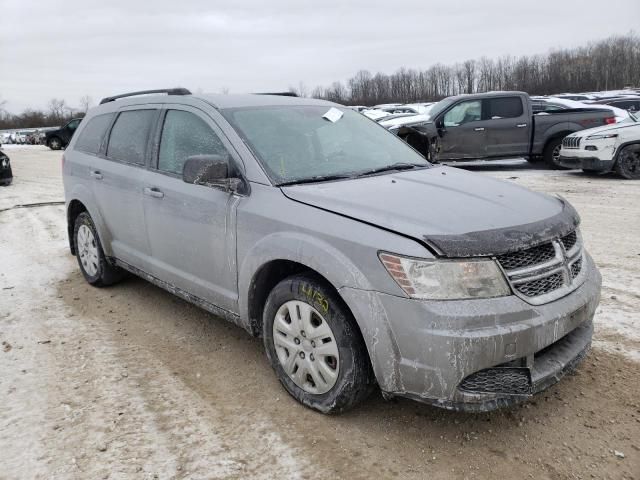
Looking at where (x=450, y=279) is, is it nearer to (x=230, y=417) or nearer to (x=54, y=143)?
(x=230, y=417)

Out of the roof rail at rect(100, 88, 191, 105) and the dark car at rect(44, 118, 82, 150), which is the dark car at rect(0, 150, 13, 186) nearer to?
the roof rail at rect(100, 88, 191, 105)

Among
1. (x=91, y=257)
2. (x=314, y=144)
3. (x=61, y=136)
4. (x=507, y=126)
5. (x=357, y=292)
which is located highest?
(x=61, y=136)

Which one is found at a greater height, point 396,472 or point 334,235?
point 334,235

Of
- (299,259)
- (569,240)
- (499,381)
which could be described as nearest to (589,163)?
(569,240)

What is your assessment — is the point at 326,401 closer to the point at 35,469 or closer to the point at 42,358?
the point at 35,469

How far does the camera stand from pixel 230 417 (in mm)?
2934

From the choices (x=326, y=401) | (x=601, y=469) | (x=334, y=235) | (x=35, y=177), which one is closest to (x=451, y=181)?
(x=334, y=235)

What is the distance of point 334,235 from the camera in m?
2.67

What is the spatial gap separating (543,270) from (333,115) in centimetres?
205

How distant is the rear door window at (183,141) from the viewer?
A: 11.6 feet

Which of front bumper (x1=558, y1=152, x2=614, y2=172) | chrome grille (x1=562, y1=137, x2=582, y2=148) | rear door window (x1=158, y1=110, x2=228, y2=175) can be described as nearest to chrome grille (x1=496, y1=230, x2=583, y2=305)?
rear door window (x1=158, y1=110, x2=228, y2=175)

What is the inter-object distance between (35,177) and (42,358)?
13.6 metres

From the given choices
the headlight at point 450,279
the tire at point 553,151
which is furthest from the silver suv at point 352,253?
the tire at point 553,151

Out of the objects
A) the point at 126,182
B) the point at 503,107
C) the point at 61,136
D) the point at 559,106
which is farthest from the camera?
the point at 61,136
